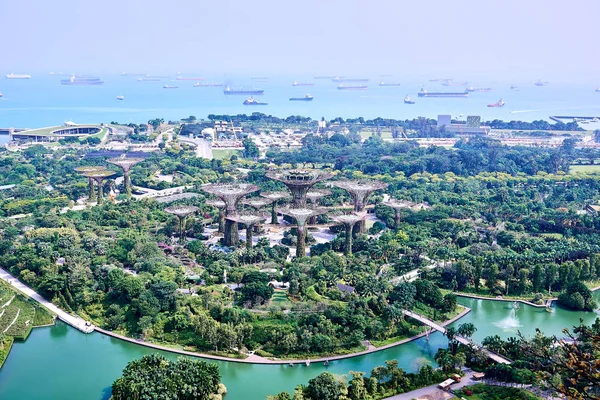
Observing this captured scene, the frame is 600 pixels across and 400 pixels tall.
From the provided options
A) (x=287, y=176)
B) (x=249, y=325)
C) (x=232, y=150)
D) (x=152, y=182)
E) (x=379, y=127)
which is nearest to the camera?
(x=249, y=325)

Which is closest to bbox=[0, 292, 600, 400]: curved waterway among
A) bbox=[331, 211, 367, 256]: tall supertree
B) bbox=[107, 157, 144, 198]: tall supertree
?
bbox=[331, 211, 367, 256]: tall supertree

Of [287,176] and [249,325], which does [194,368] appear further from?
[287,176]

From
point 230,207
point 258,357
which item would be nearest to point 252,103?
point 230,207

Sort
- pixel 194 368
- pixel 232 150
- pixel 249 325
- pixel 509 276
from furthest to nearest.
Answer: pixel 232 150 < pixel 509 276 < pixel 249 325 < pixel 194 368

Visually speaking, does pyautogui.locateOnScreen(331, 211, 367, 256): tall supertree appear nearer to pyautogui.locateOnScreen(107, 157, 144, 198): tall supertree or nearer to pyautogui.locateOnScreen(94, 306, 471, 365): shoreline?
pyautogui.locateOnScreen(94, 306, 471, 365): shoreline

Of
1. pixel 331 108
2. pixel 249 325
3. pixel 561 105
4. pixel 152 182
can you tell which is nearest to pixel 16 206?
pixel 152 182

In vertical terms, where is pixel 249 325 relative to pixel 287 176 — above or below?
below
